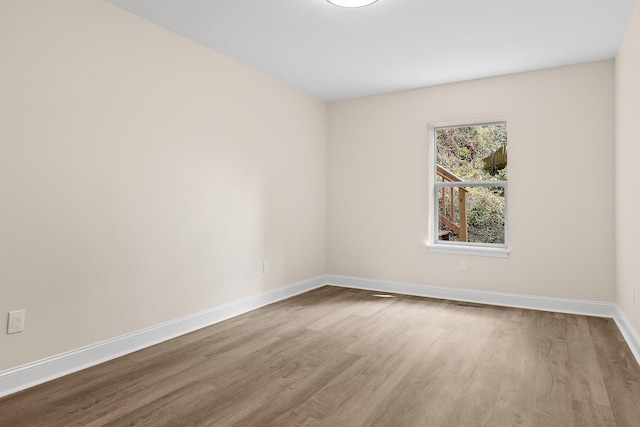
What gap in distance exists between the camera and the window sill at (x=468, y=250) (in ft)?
13.9

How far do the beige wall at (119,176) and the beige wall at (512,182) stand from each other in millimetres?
1274

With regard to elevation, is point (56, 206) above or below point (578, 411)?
above

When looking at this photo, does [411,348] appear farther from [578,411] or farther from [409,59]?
[409,59]

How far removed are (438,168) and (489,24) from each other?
1974mm

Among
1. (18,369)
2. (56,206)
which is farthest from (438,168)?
(18,369)

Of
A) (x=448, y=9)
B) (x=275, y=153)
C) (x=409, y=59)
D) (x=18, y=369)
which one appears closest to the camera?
(x=18, y=369)

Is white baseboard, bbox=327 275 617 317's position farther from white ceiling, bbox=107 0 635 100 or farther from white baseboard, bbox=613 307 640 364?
white ceiling, bbox=107 0 635 100

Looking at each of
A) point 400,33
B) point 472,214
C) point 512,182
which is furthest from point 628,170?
point 400,33

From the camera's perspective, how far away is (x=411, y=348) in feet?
9.69

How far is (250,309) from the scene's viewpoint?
3.98 m

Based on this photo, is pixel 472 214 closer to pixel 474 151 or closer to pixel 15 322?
pixel 474 151

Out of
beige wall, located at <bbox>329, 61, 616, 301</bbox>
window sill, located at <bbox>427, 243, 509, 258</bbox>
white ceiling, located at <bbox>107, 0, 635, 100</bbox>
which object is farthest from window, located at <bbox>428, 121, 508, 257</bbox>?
white ceiling, located at <bbox>107, 0, 635, 100</bbox>

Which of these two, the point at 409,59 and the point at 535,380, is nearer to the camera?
the point at 535,380

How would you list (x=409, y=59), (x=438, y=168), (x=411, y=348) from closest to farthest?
(x=411, y=348) < (x=409, y=59) < (x=438, y=168)
